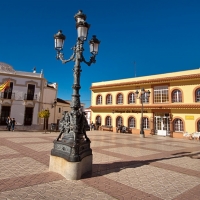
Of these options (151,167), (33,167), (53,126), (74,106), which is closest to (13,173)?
(33,167)

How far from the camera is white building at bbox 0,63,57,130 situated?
21.5 meters

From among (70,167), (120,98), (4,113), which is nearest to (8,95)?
(4,113)

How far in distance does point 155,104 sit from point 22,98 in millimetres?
16931

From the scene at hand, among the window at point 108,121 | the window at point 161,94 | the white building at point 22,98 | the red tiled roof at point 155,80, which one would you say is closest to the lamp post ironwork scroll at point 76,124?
the red tiled roof at point 155,80

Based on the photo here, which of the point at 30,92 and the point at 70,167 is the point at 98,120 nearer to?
the point at 30,92

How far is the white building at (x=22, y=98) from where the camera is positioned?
21.5 metres

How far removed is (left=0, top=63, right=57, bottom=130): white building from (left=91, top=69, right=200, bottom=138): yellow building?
7777mm

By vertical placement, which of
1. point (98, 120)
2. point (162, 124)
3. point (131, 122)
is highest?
point (98, 120)

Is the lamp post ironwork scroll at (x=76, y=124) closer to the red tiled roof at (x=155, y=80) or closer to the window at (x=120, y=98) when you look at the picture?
the red tiled roof at (x=155, y=80)

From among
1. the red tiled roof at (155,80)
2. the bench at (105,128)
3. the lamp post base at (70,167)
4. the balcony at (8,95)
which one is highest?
the red tiled roof at (155,80)

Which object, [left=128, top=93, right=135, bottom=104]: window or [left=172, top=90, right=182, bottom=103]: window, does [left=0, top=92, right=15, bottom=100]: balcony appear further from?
[left=172, top=90, right=182, bottom=103]: window

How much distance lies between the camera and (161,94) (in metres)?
19.9

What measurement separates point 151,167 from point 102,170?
74.4 inches

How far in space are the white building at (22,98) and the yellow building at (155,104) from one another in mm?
7777
